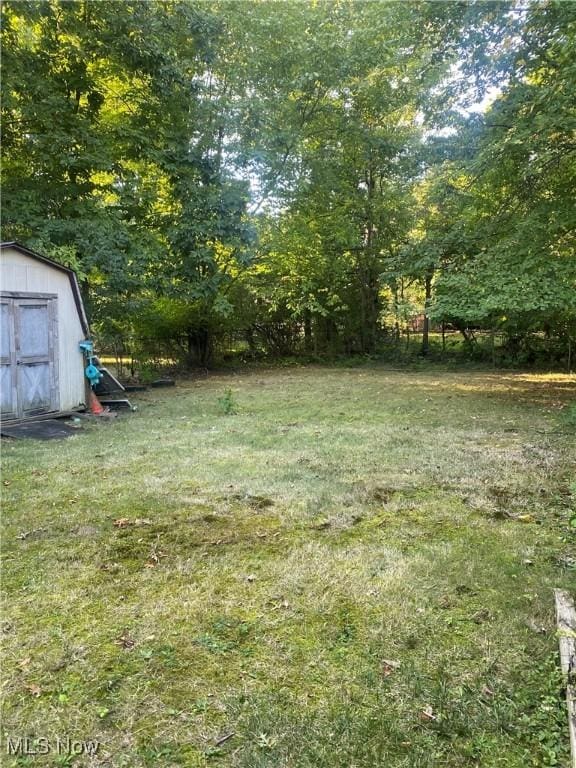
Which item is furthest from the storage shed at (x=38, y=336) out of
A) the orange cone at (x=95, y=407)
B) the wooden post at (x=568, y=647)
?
the wooden post at (x=568, y=647)

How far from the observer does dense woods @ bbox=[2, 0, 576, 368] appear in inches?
278

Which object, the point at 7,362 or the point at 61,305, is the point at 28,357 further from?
the point at 61,305

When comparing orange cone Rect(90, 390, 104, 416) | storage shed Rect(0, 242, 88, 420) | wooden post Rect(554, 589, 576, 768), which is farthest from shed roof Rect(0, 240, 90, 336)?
wooden post Rect(554, 589, 576, 768)

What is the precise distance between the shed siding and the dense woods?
1335mm

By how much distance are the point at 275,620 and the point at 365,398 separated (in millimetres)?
6796

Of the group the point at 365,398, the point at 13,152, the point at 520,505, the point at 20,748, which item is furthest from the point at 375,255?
the point at 20,748

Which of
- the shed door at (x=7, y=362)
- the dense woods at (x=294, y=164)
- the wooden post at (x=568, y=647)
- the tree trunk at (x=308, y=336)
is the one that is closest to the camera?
the wooden post at (x=568, y=647)

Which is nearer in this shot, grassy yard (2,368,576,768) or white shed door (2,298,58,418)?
grassy yard (2,368,576,768)

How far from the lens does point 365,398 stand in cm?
879

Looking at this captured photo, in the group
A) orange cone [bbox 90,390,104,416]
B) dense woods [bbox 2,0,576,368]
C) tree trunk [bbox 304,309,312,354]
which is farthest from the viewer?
tree trunk [bbox 304,309,312,354]

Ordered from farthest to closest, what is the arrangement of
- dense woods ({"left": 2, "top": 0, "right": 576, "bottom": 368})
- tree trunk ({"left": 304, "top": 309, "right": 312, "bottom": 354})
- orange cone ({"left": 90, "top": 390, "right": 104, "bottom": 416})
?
tree trunk ({"left": 304, "top": 309, "right": 312, "bottom": 354}) → orange cone ({"left": 90, "top": 390, "right": 104, "bottom": 416}) → dense woods ({"left": 2, "top": 0, "right": 576, "bottom": 368})

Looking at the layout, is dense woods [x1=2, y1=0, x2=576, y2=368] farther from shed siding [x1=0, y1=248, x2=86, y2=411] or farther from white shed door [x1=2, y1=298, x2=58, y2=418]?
white shed door [x1=2, y1=298, x2=58, y2=418]

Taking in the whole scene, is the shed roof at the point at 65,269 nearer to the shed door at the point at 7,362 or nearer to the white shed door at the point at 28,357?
the white shed door at the point at 28,357

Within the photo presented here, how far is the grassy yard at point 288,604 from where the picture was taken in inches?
→ 63.1
